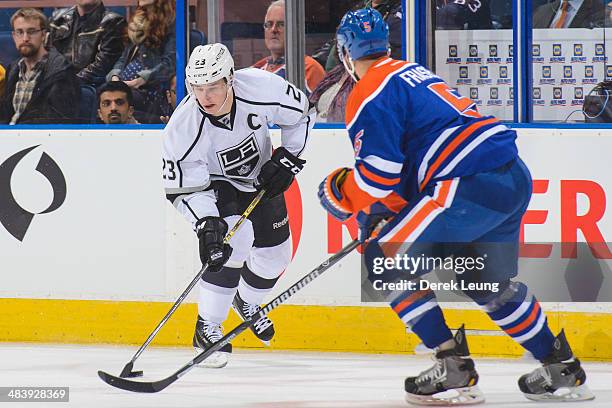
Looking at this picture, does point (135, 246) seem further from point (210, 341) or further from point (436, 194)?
point (436, 194)

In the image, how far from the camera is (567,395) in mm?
3514

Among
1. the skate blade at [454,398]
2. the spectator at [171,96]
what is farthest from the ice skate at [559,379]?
the spectator at [171,96]

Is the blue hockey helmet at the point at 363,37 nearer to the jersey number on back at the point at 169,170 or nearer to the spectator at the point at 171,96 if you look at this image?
the jersey number on back at the point at 169,170

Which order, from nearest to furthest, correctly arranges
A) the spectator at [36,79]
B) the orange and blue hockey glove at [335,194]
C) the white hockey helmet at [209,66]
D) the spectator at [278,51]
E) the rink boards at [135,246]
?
the orange and blue hockey glove at [335,194] → the white hockey helmet at [209,66] → the rink boards at [135,246] → the spectator at [278,51] → the spectator at [36,79]

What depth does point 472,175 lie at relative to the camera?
3352mm

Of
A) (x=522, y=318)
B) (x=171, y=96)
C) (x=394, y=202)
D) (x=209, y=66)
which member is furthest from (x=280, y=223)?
(x=522, y=318)

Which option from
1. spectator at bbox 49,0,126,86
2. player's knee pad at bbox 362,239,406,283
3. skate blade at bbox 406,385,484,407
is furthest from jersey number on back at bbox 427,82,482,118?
spectator at bbox 49,0,126,86

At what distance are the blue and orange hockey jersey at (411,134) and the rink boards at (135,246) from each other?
1206 mm

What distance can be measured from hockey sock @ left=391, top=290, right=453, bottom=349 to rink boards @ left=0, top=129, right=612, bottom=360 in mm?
1179

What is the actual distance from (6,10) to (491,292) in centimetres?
266

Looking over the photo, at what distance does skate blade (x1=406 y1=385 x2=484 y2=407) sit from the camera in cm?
347

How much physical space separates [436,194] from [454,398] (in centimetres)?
58

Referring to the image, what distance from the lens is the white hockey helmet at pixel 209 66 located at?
3.99 metres

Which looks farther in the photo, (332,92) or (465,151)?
(332,92)
